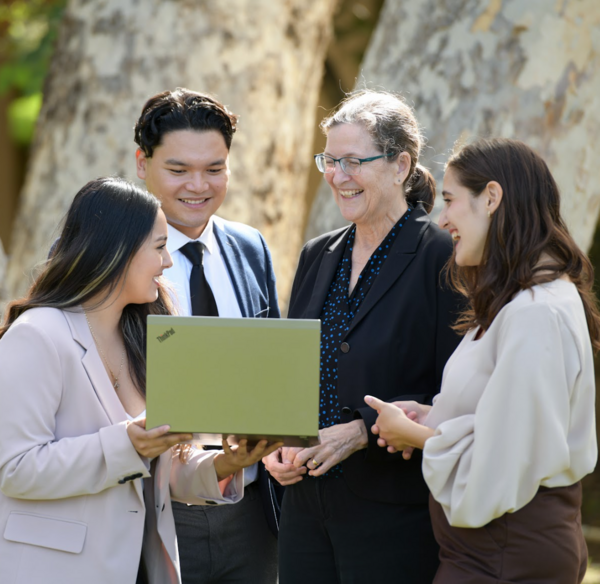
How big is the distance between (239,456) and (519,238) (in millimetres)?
1020

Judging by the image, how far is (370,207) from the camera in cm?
279

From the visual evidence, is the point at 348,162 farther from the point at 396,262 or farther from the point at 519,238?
the point at 519,238

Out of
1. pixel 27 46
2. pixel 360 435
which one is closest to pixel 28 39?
pixel 27 46

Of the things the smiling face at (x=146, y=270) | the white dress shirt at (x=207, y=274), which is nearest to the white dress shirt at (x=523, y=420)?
the smiling face at (x=146, y=270)

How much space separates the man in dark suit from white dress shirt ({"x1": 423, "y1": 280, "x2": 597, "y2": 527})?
40.9 inches

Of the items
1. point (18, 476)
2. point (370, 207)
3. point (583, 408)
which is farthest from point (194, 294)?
point (583, 408)

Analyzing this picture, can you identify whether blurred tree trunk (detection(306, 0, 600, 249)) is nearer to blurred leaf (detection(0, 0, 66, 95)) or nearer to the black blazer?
the black blazer

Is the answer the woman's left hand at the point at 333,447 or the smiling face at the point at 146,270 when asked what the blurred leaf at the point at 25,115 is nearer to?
the smiling face at the point at 146,270

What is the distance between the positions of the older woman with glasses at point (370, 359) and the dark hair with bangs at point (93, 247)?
0.75 m

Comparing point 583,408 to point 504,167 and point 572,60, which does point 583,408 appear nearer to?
Answer: point 504,167

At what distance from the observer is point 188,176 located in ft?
10.2

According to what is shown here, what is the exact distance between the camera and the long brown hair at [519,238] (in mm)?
2146

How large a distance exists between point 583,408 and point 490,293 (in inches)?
15.0

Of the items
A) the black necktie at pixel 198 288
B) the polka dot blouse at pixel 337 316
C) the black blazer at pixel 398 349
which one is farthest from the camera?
the black necktie at pixel 198 288
